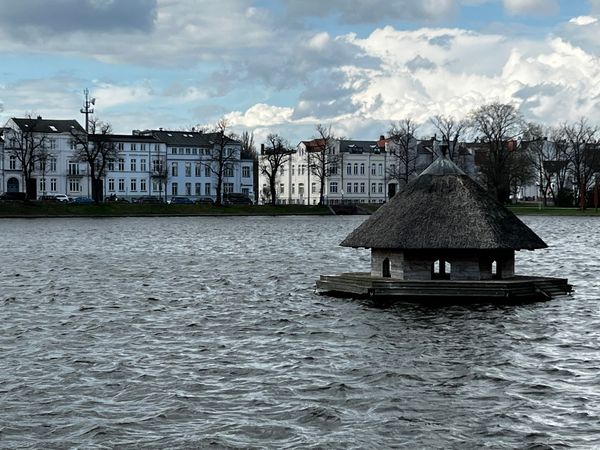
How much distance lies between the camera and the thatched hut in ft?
105

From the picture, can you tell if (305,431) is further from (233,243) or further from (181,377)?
(233,243)

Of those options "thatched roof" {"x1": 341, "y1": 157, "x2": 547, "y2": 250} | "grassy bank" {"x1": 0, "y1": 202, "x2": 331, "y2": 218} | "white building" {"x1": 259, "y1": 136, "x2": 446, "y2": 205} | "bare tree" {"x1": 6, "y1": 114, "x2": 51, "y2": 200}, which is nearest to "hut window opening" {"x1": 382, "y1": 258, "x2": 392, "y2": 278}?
"thatched roof" {"x1": 341, "y1": 157, "x2": 547, "y2": 250}

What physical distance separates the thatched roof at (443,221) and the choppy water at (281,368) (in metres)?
2.34

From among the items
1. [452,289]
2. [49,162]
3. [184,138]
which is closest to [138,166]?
[184,138]

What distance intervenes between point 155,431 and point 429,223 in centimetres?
1775

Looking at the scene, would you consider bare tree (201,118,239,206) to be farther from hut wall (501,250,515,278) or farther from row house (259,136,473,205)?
hut wall (501,250,515,278)

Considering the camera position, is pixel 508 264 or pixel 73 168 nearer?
pixel 508 264

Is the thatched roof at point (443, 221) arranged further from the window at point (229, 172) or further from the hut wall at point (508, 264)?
the window at point (229, 172)

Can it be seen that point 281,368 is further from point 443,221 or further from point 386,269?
point 386,269

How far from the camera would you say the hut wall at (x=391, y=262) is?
109 feet

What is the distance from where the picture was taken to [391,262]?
3369 cm

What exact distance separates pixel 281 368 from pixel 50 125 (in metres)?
142

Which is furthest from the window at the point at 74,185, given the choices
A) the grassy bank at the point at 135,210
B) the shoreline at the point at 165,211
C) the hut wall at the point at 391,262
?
Result: the hut wall at the point at 391,262

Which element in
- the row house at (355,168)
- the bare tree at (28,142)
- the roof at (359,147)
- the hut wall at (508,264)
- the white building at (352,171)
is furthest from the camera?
the roof at (359,147)
